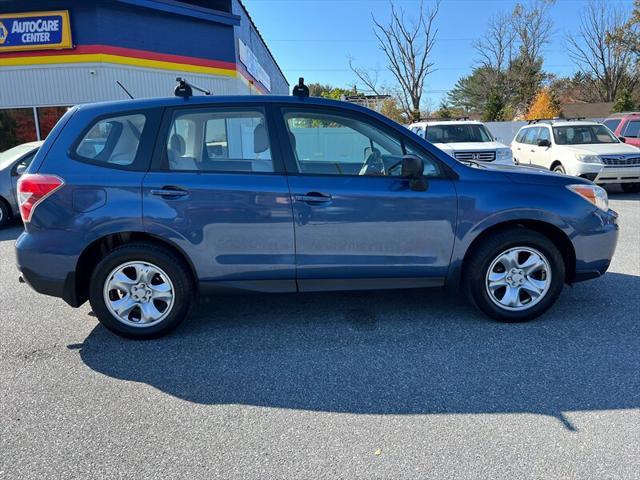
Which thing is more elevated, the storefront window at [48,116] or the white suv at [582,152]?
the storefront window at [48,116]

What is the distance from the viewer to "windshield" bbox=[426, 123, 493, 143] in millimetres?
12479

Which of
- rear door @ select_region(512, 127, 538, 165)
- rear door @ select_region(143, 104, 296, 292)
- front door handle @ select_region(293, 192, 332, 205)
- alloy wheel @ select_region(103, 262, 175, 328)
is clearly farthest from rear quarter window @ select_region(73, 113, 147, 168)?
rear door @ select_region(512, 127, 538, 165)

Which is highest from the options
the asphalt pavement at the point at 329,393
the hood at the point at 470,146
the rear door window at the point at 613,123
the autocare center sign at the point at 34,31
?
the autocare center sign at the point at 34,31

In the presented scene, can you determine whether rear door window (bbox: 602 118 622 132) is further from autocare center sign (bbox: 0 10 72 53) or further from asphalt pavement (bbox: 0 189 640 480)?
autocare center sign (bbox: 0 10 72 53)

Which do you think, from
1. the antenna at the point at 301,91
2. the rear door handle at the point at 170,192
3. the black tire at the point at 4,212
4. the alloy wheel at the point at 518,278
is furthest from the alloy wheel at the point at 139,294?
the black tire at the point at 4,212

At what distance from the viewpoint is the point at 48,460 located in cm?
253

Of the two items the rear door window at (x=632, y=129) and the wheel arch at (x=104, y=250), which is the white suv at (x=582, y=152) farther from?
the wheel arch at (x=104, y=250)

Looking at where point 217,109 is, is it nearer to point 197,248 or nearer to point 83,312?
point 197,248

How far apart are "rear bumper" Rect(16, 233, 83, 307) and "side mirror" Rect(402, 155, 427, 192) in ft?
8.27

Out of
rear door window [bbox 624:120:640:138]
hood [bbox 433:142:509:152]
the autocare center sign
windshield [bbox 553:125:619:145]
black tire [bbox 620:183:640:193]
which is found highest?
the autocare center sign

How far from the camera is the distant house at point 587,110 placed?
4162 cm

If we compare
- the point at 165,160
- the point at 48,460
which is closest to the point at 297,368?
the point at 48,460

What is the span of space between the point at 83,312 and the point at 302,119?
260 centimetres

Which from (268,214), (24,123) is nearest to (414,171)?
(268,214)
